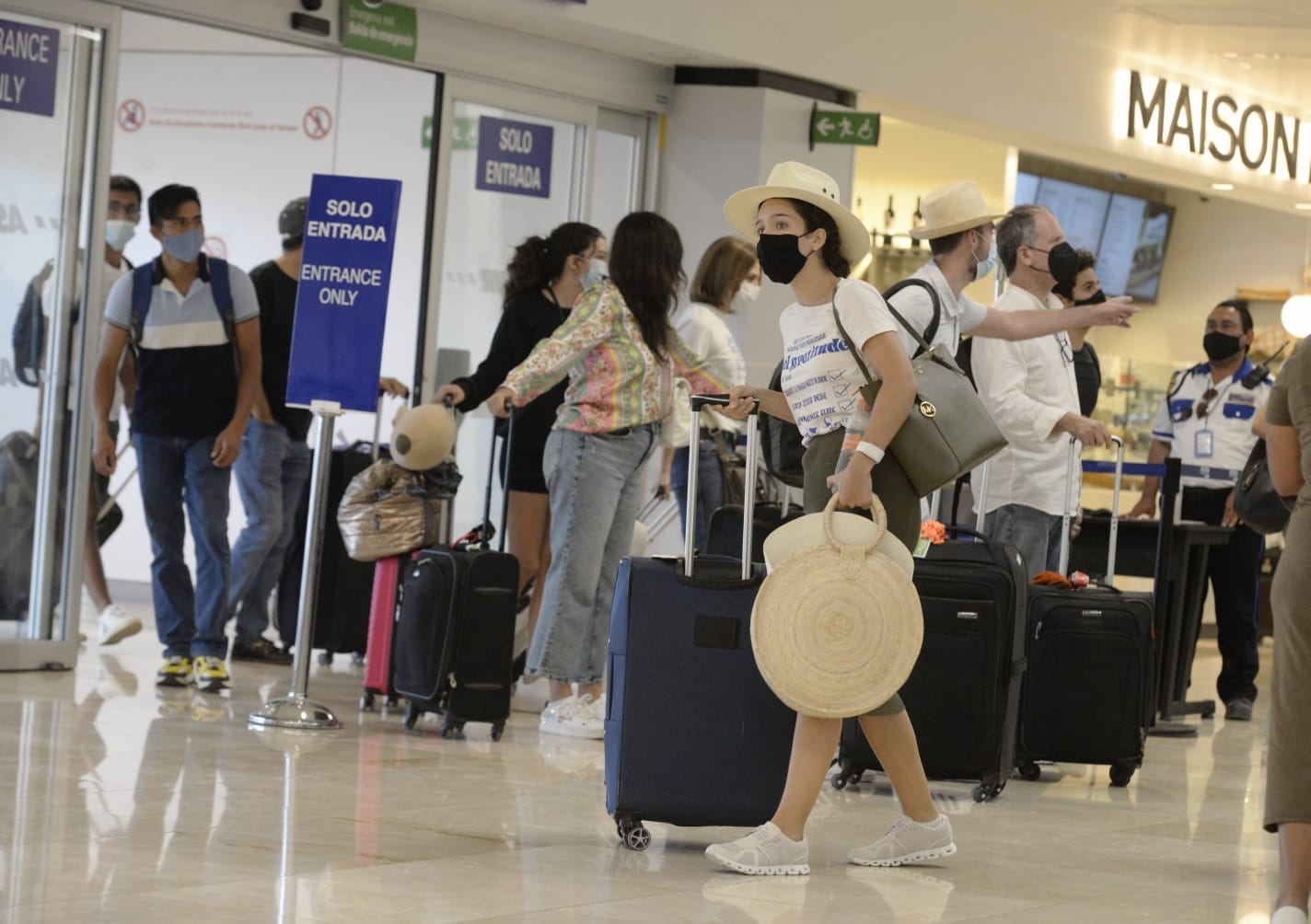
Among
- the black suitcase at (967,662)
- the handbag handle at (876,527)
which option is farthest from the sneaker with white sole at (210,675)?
the handbag handle at (876,527)

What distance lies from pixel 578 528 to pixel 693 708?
6.16ft

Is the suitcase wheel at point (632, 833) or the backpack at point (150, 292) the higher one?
→ the backpack at point (150, 292)

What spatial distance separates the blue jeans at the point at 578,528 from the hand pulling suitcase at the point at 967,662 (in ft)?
3.58

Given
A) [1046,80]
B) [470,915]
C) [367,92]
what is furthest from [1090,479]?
[470,915]

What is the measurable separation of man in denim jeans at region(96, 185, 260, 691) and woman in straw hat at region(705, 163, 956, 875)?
2.97 m

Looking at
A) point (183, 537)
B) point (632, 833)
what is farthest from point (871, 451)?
point (183, 537)

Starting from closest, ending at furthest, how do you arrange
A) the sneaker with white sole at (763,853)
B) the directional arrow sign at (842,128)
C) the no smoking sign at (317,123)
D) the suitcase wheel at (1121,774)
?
the sneaker with white sole at (763,853), the suitcase wheel at (1121,774), the directional arrow sign at (842,128), the no smoking sign at (317,123)

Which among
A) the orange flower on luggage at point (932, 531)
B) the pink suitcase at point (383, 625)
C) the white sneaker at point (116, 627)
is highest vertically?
the orange flower on luggage at point (932, 531)

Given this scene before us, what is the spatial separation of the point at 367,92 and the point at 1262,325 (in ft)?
27.2

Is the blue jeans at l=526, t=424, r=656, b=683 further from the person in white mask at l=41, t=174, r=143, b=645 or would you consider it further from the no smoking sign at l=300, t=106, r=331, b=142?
the no smoking sign at l=300, t=106, r=331, b=142

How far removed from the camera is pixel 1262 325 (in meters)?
15.4

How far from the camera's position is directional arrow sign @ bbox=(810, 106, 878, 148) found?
9297 mm

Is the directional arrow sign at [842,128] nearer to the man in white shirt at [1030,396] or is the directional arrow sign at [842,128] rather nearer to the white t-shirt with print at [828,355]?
the man in white shirt at [1030,396]

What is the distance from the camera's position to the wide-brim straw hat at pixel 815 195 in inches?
162
